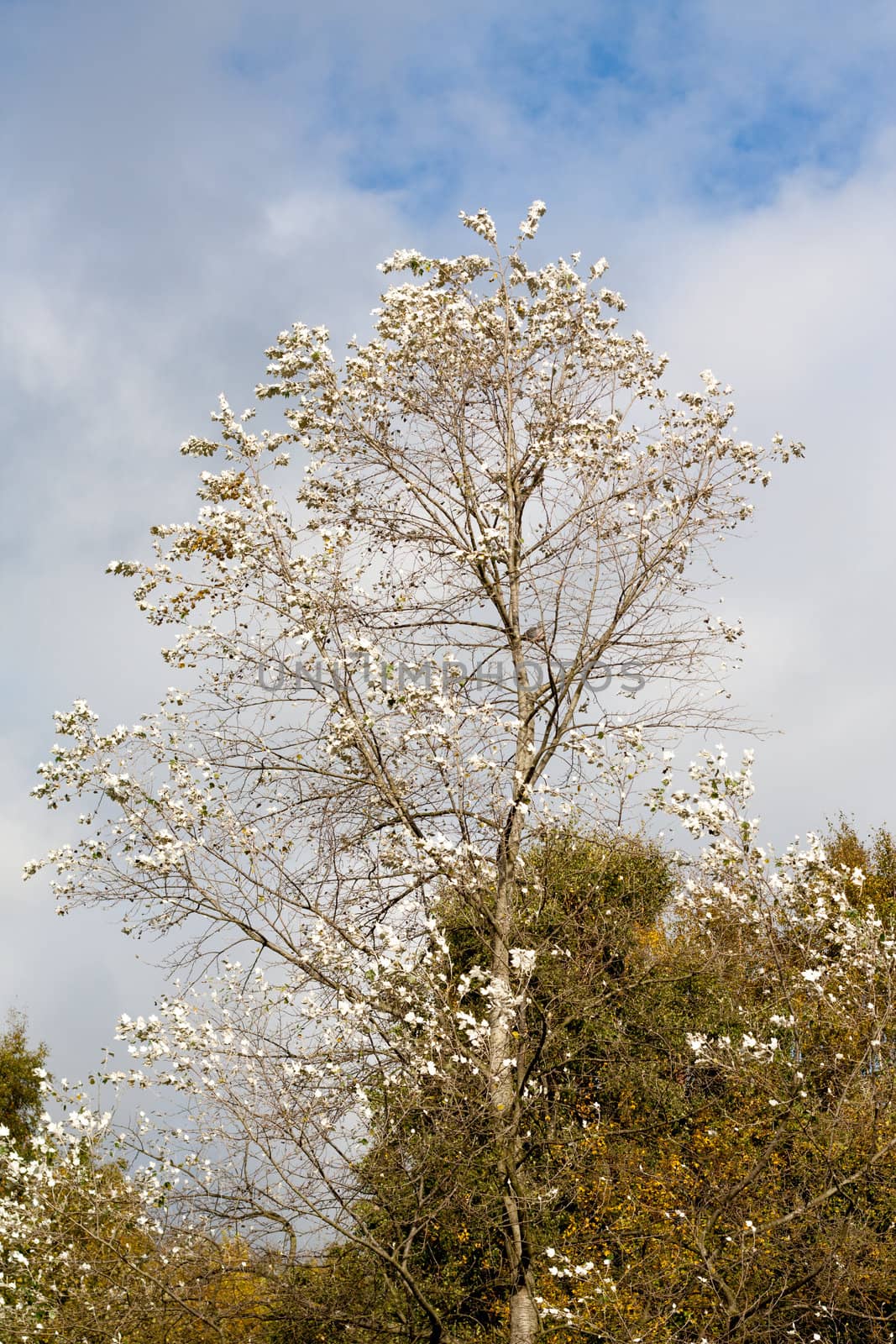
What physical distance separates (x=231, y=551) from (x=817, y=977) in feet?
21.6

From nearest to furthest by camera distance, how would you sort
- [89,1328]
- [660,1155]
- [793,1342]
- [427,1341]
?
[89,1328] → [427,1341] → [793,1342] → [660,1155]

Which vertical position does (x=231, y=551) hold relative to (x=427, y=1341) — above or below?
above

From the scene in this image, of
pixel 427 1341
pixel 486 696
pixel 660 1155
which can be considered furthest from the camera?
pixel 660 1155

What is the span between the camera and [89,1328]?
9.02m

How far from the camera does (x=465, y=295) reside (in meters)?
13.5

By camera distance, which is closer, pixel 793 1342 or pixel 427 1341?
pixel 427 1341

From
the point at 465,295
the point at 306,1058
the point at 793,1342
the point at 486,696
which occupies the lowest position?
the point at 793,1342

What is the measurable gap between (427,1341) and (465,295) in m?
10.6

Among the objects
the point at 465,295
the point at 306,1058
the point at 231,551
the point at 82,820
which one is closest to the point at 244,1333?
the point at 306,1058

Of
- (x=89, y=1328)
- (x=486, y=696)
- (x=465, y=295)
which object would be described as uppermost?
(x=465, y=295)

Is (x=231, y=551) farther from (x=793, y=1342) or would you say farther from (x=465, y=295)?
(x=793, y=1342)

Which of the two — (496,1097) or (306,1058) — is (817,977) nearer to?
(496,1097)

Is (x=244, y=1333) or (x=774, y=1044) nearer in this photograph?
(x=774, y=1044)

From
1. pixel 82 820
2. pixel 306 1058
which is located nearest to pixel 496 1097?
pixel 306 1058
